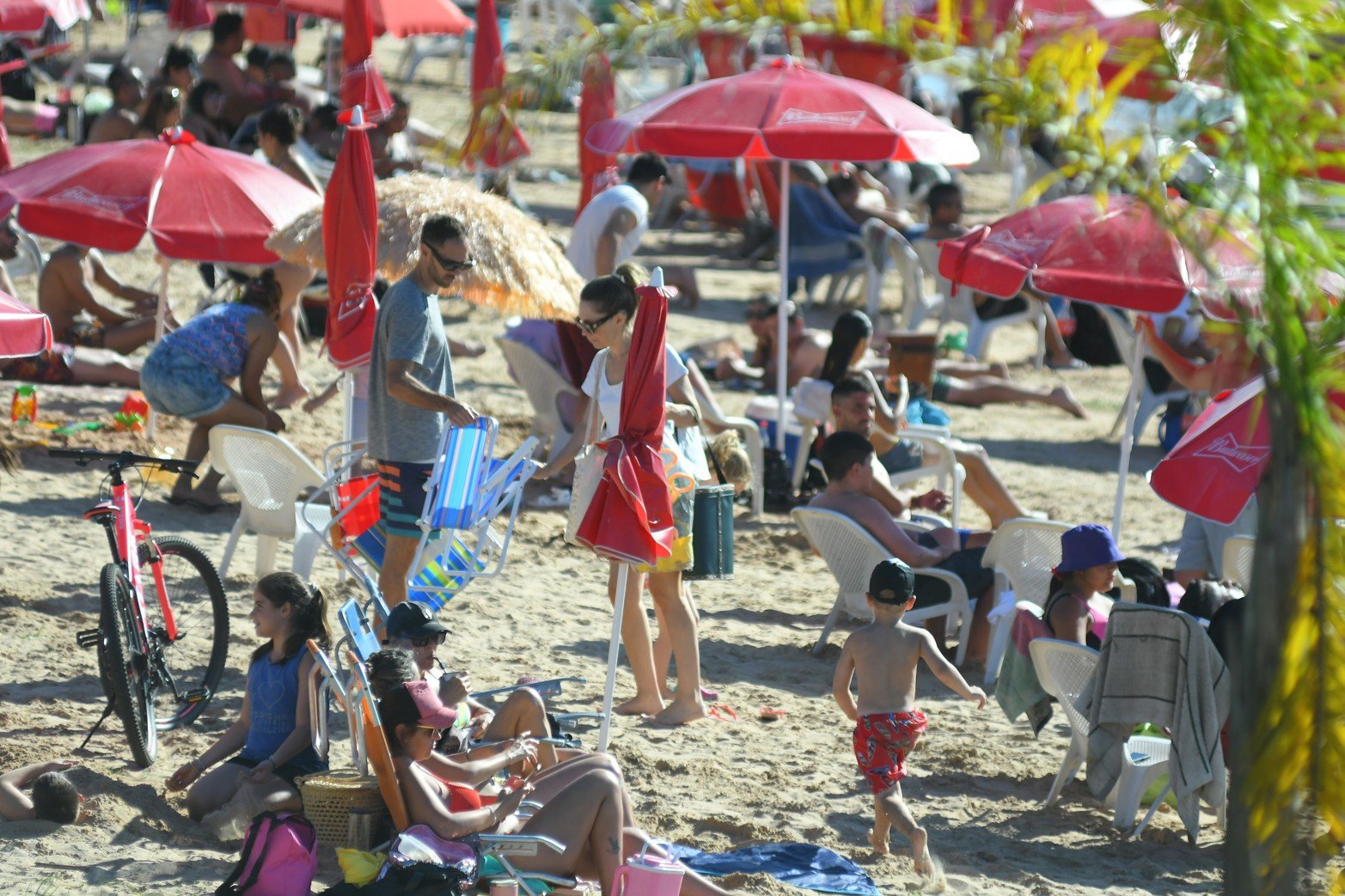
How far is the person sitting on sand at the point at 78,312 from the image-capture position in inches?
395

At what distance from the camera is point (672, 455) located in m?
5.92

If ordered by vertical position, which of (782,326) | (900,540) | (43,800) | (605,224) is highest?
(605,224)

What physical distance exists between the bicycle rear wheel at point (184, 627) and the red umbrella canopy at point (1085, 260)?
3.38m

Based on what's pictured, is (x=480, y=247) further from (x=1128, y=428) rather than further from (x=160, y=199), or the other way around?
(x=1128, y=428)

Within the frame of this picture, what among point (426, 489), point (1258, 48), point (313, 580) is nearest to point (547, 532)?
point (313, 580)

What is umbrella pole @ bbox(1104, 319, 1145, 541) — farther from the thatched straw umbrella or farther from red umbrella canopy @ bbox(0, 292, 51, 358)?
red umbrella canopy @ bbox(0, 292, 51, 358)

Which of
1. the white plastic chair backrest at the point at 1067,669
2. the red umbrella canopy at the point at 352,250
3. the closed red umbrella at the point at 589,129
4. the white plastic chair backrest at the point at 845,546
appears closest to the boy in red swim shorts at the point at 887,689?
the white plastic chair backrest at the point at 1067,669

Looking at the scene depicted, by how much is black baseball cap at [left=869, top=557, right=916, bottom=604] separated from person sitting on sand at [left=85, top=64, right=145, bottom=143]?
23.6ft

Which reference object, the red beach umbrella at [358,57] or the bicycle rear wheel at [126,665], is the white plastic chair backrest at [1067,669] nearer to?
the bicycle rear wheel at [126,665]

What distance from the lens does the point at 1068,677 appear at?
18.5ft

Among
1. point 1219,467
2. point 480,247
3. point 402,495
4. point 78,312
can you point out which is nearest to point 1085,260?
point 1219,467

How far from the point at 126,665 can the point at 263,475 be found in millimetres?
1909

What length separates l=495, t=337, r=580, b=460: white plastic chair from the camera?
8992 millimetres

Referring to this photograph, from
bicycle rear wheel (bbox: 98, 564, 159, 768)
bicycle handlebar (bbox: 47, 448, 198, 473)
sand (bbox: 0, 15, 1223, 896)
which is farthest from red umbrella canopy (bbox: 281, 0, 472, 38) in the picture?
bicycle rear wheel (bbox: 98, 564, 159, 768)
